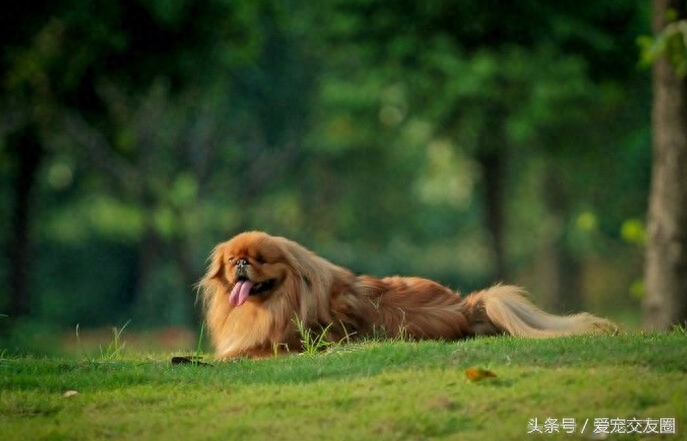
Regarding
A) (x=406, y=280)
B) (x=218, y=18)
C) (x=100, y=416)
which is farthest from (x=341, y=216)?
(x=100, y=416)

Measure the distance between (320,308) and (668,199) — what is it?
6157 mm

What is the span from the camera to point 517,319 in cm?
1091

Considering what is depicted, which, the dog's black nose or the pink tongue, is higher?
the dog's black nose

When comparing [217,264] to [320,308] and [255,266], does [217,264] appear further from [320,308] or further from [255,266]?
[320,308]

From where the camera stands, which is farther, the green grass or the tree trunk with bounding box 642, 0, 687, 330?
the tree trunk with bounding box 642, 0, 687, 330

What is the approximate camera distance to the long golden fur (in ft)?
34.7

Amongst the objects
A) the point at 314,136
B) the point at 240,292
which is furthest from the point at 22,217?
the point at 240,292

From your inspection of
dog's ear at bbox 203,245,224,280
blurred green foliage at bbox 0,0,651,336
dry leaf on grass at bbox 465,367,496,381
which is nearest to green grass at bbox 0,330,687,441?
dry leaf on grass at bbox 465,367,496,381

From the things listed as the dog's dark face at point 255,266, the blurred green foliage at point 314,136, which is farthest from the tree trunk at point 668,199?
the dog's dark face at point 255,266

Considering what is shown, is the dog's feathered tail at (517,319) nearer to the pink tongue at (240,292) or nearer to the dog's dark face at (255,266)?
the dog's dark face at (255,266)

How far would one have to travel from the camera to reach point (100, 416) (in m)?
8.13

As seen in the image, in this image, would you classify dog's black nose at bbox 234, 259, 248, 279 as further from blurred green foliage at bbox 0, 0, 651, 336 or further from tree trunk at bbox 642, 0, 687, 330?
blurred green foliage at bbox 0, 0, 651, 336

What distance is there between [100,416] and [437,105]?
734 inches

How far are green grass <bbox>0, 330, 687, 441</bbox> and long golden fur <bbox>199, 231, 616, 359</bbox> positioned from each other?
719 millimetres
